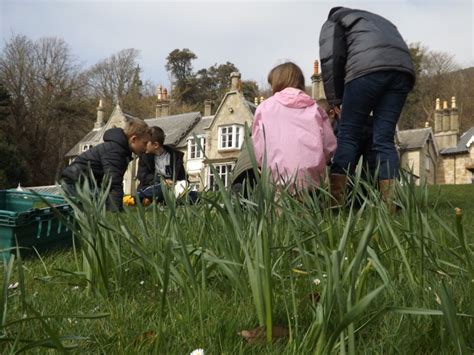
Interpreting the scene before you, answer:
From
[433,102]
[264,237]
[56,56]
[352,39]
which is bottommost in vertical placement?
[264,237]

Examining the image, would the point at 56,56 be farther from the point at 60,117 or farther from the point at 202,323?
the point at 202,323

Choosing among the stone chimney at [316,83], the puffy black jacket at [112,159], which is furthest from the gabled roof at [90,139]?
the puffy black jacket at [112,159]

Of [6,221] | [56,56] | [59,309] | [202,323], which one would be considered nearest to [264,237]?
[202,323]

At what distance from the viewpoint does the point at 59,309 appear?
1290 millimetres

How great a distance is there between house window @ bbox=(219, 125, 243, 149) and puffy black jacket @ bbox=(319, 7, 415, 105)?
2497 centimetres

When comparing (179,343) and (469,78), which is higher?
(469,78)

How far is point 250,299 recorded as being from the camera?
1185 millimetres

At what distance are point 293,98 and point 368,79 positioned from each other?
0.59 metres

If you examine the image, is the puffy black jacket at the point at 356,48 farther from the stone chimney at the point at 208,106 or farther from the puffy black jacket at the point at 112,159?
the stone chimney at the point at 208,106

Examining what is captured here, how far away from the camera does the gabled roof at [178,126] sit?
107 feet

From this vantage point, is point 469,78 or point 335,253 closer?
point 335,253

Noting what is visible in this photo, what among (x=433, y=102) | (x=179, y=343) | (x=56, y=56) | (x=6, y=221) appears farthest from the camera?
(x=433, y=102)

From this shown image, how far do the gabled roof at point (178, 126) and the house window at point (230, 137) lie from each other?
3808 millimetres

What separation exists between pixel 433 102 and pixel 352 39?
39865 millimetres
